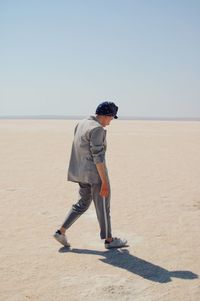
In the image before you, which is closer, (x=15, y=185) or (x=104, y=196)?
(x=104, y=196)

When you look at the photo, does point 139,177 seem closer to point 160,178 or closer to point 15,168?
point 160,178

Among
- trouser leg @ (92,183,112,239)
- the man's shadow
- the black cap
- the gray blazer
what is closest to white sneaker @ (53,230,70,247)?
the man's shadow

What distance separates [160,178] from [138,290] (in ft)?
23.0

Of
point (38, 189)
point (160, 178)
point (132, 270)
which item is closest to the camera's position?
point (132, 270)

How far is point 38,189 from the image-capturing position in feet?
31.4

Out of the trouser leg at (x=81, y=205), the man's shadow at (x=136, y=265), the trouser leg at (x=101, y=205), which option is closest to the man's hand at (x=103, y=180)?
the trouser leg at (x=101, y=205)

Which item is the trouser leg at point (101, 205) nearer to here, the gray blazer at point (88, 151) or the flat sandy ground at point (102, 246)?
the gray blazer at point (88, 151)

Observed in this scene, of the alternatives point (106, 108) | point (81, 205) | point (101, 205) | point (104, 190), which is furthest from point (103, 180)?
point (106, 108)

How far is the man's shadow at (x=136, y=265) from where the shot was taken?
4.57 metres

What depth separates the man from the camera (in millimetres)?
5016

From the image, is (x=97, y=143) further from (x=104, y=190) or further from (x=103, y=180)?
(x=104, y=190)

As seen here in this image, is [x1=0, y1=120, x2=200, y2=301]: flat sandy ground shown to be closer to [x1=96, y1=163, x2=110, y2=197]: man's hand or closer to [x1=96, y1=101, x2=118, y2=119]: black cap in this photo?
[x1=96, y1=163, x2=110, y2=197]: man's hand

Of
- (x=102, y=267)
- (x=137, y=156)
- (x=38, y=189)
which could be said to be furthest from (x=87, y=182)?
(x=137, y=156)

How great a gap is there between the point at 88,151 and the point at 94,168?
0.20 meters
